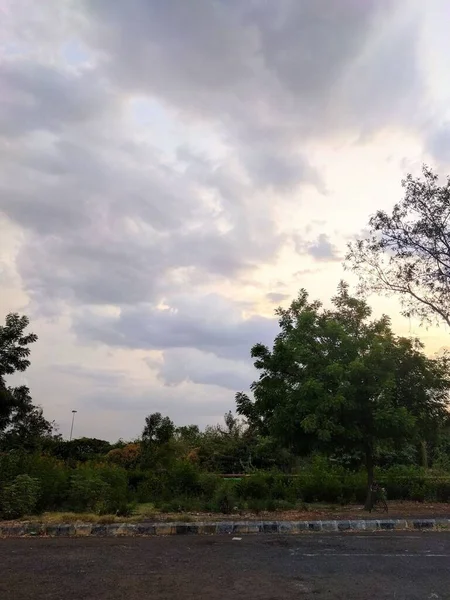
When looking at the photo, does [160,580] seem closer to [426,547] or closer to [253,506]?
[426,547]

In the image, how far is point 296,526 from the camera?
37.1 ft

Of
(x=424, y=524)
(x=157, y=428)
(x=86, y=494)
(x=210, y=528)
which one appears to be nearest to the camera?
(x=210, y=528)

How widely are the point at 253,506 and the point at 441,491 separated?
7613 millimetres

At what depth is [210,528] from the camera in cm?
1105

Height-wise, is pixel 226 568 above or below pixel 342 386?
below

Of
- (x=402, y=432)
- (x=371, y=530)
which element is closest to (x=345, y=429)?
(x=402, y=432)

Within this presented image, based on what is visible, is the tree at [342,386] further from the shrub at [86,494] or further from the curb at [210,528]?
the shrub at [86,494]

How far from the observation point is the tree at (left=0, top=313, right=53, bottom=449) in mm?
20469

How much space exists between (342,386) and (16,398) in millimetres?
13223

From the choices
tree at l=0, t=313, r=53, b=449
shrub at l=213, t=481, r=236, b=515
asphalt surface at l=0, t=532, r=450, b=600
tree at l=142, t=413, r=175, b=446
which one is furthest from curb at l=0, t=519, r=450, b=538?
tree at l=142, t=413, r=175, b=446

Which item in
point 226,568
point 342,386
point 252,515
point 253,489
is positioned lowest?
point 226,568

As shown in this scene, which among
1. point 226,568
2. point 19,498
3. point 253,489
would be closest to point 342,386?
point 253,489

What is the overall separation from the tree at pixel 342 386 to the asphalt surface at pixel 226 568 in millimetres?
3540

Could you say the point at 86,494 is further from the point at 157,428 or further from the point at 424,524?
the point at 157,428
